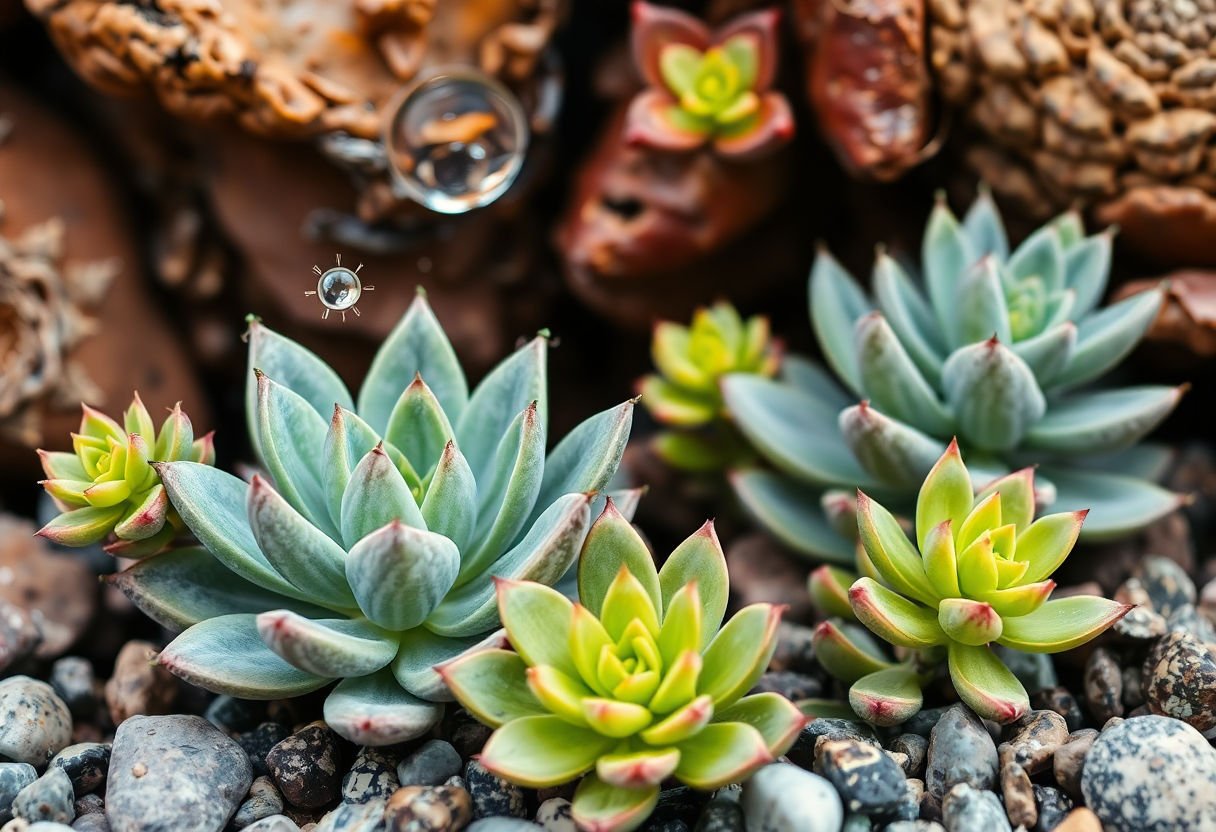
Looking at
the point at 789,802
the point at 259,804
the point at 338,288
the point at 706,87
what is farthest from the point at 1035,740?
the point at 706,87

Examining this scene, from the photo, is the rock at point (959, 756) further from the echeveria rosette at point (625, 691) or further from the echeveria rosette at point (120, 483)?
the echeveria rosette at point (120, 483)

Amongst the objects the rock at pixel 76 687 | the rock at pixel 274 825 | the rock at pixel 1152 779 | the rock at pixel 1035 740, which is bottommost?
the rock at pixel 1035 740

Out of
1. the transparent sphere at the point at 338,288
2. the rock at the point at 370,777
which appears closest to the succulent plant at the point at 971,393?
the transparent sphere at the point at 338,288

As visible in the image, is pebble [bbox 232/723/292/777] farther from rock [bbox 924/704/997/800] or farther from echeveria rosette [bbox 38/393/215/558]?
rock [bbox 924/704/997/800]

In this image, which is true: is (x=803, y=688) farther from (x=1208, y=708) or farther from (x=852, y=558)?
(x=1208, y=708)

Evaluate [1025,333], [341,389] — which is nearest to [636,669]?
[341,389]

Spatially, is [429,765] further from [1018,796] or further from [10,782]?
[1018,796]

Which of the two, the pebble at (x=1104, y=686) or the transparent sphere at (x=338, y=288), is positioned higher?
the transparent sphere at (x=338, y=288)

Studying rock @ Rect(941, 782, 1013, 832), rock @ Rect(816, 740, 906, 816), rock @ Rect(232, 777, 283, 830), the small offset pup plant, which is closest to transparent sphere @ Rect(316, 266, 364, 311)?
rock @ Rect(232, 777, 283, 830)
